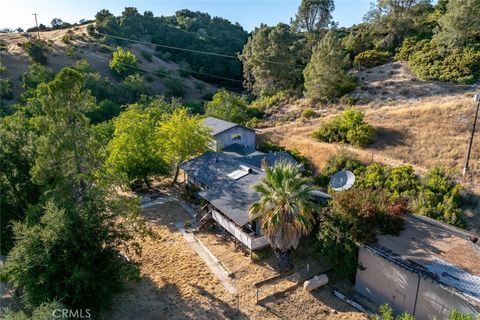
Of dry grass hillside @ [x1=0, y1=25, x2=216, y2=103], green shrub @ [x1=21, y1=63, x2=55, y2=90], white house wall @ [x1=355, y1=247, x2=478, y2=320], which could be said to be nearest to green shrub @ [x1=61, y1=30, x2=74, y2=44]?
dry grass hillside @ [x1=0, y1=25, x2=216, y2=103]

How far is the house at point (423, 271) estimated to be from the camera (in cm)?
1597

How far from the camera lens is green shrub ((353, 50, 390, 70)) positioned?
55.6m

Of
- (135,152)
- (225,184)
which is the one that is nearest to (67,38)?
(135,152)

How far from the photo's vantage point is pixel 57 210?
17.1m

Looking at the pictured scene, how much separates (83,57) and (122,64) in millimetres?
10595

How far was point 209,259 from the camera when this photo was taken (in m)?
23.7

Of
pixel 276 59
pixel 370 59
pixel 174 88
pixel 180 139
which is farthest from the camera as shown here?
pixel 174 88

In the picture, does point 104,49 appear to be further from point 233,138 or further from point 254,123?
point 233,138

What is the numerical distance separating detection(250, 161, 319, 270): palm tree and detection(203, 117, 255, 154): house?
18824mm

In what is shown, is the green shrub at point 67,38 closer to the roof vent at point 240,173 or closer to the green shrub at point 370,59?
the green shrub at point 370,59

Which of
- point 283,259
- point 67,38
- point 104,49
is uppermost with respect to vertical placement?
point 67,38

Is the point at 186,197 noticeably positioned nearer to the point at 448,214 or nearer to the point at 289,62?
the point at 448,214

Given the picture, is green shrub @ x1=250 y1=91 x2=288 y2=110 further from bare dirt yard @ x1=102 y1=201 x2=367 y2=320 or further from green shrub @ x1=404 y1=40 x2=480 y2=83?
bare dirt yard @ x1=102 y1=201 x2=367 y2=320

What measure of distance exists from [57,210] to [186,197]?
665 inches
